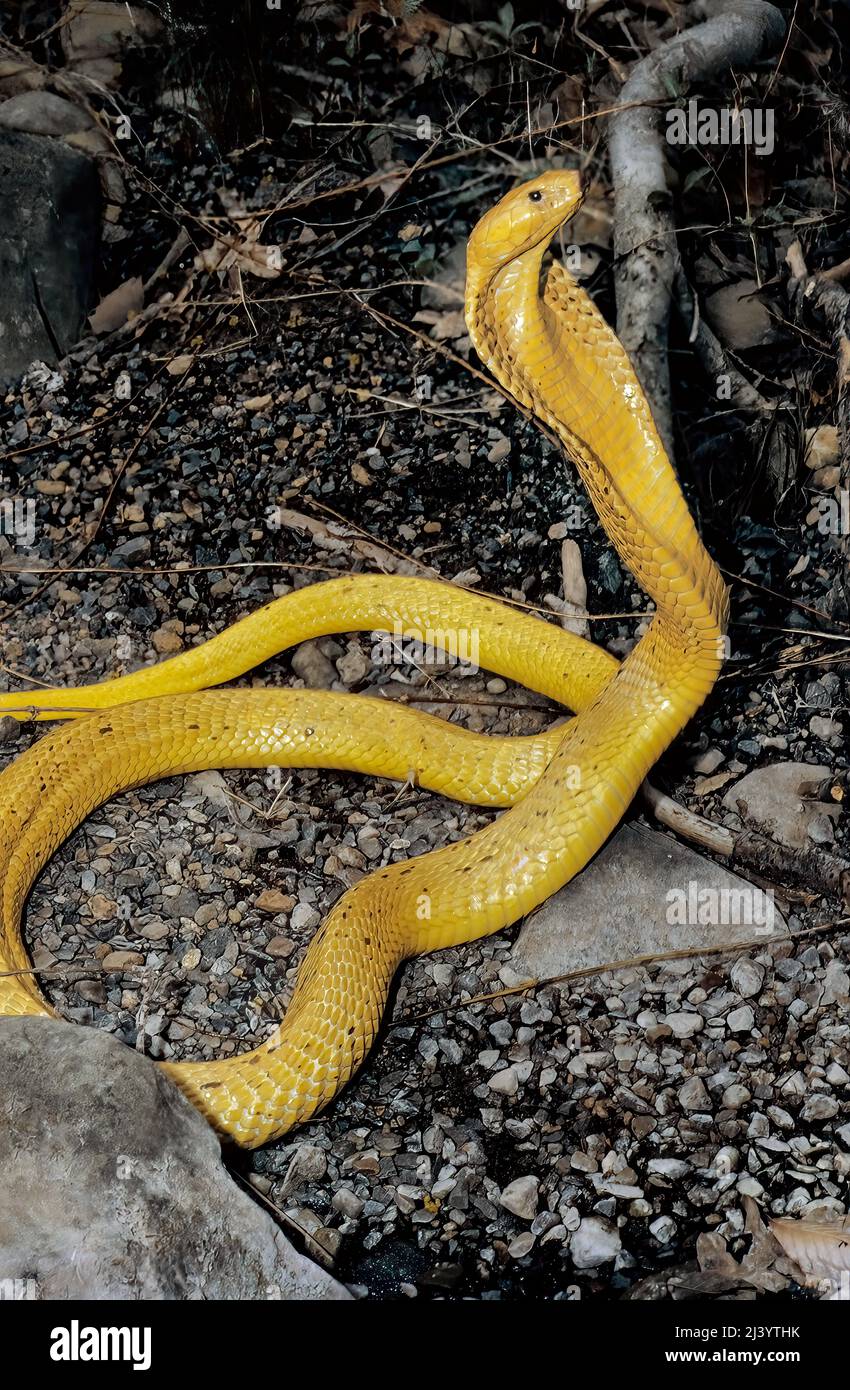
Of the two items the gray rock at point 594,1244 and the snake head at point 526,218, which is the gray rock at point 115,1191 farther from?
the snake head at point 526,218

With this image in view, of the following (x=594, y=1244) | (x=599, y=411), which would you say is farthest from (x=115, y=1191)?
(x=599, y=411)

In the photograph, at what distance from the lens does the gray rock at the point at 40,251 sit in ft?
21.4

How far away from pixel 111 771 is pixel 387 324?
3.07 meters

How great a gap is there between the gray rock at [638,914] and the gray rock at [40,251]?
4246 millimetres

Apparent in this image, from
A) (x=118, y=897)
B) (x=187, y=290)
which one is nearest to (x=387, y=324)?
(x=187, y=290)

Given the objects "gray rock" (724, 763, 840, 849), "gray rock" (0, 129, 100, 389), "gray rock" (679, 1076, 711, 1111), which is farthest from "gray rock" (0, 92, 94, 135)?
"gray rock" (679, 1076, 711, 1111)

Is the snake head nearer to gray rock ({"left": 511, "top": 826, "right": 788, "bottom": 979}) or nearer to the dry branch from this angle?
gray rock ({"left": 511, "top": 826, "right": 788, "bottom": 979})

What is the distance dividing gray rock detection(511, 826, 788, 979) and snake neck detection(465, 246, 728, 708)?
0.77 meters

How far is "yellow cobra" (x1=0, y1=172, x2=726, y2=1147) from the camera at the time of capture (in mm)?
3449

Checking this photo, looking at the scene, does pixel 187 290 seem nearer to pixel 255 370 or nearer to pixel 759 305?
pixel 255 370

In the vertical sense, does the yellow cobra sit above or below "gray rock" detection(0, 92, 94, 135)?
below

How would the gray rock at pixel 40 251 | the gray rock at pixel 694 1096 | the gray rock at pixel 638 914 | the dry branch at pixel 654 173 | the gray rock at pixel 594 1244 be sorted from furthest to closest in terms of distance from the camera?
the gray rock at pixel 40 251
the dry branch at pixel 654 173
the gray rock at pixel 638 914
the gray rock at pixel 694 1096
the gray rock at pixel 594 1244

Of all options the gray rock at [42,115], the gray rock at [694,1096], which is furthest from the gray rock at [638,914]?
the gray rock at [42,115]

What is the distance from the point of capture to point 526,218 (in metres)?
3.06
